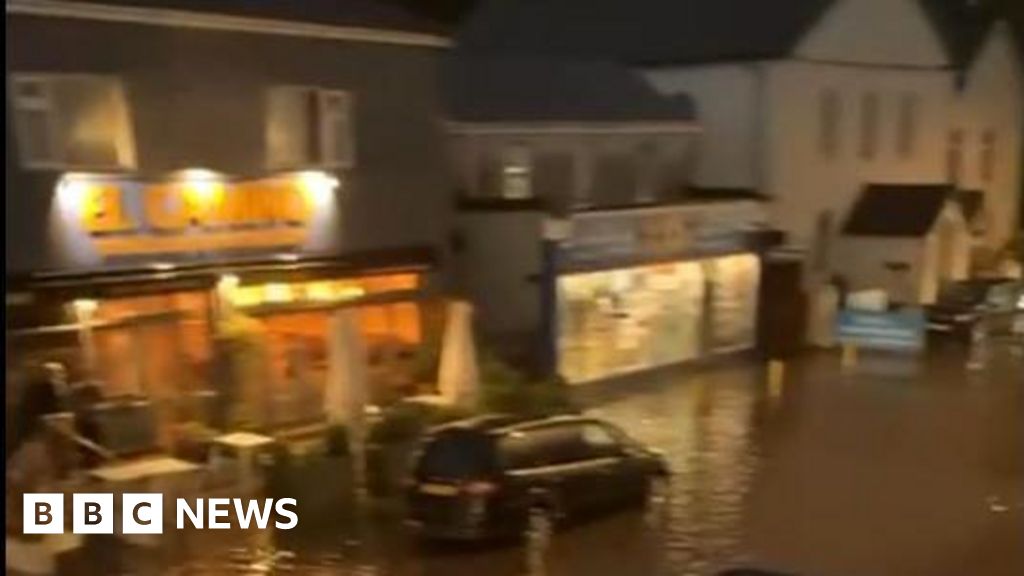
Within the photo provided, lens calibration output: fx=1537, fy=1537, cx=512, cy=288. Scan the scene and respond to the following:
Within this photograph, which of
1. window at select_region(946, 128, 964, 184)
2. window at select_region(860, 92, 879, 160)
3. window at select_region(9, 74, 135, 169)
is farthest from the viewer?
window at select_region(946, 128, 964, 184)

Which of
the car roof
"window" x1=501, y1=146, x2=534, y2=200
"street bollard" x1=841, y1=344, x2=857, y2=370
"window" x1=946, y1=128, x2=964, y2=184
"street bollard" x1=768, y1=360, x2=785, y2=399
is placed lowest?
"street bollard" x1=768, y1=360, x2=785, y2=399

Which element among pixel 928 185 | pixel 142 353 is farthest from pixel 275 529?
pixel 928 185

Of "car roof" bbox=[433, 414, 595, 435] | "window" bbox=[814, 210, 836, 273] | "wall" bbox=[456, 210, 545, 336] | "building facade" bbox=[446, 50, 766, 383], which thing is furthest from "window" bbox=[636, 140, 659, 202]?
"car roof" bbox=[433, 414, 595, 435]

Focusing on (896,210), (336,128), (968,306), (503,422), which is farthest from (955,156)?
(503,422)

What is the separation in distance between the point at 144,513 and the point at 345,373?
10.8 ft

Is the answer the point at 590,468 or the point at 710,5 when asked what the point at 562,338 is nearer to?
the point at 590,468

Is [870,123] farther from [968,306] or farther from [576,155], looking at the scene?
[576,155]

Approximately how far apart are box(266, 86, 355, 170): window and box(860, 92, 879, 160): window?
8696mm

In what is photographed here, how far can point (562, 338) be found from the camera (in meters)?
12.9

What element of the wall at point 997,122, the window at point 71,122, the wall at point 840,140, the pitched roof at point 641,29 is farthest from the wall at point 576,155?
the wall at point 997,122

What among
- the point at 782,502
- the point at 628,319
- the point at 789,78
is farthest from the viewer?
the point at 789,78

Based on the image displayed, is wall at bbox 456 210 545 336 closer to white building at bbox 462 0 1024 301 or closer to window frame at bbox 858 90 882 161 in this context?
white building at bbox 462 0 1024 301

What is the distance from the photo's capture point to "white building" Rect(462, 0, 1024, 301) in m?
16.7

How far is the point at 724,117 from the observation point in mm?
17094
